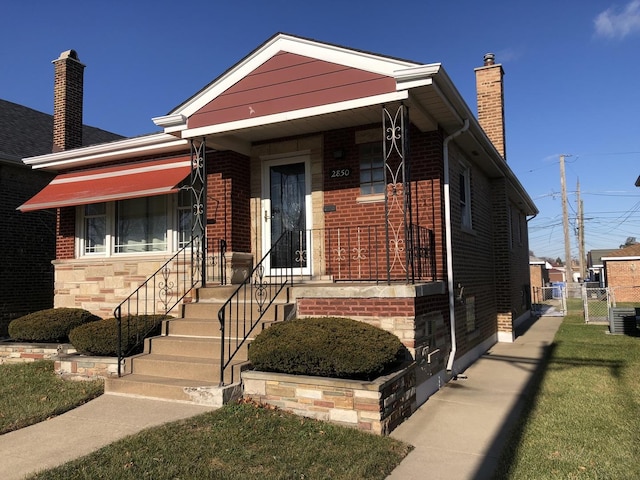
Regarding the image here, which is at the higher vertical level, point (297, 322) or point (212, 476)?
point (297, 322)

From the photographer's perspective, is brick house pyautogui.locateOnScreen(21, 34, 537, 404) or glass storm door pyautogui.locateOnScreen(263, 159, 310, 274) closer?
brick house pyautogui.locateOnScreen(21, 34, 537, 404)

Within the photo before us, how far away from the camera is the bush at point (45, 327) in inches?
333

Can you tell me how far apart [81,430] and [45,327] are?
169 inches

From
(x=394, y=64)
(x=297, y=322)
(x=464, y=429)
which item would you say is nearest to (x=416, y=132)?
(x=394, y=64)

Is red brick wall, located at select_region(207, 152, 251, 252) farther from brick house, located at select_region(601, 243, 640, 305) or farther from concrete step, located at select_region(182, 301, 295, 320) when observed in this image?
brick house, located at select_region(601, 243, 640, 305)

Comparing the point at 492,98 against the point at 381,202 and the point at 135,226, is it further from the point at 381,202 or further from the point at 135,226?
the point at 135,226

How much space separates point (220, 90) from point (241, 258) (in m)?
2.82

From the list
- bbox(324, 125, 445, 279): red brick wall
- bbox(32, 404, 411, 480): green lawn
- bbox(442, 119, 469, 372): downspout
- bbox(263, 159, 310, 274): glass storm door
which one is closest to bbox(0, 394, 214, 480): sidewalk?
bbox(32, 404, 411, 480): green lawn

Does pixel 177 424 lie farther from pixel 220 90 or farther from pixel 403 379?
pixel 220 90

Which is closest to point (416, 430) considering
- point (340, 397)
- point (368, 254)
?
point (340, 397)

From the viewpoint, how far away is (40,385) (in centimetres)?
659

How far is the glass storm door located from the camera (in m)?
8.60

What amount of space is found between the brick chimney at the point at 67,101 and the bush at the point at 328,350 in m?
9.36

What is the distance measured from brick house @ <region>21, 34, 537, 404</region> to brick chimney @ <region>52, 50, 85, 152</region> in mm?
1674
